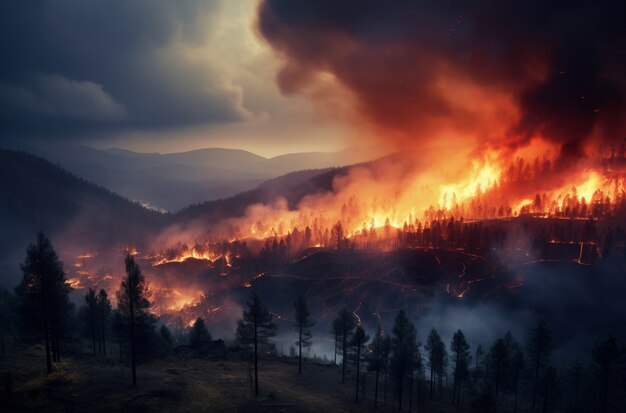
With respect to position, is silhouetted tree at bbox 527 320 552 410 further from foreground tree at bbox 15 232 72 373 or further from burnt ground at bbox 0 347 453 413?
foreground tree at bbox 15 232 72 373

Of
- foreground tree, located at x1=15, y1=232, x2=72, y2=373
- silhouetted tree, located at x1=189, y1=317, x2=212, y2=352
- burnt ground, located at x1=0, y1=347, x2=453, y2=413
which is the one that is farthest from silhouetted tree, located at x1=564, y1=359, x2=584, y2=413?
foreground tree, located at x1=15, y1=232, x2=72, y2=373

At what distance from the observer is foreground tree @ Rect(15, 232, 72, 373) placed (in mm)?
39750

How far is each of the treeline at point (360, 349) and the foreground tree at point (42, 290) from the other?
91 millimetres

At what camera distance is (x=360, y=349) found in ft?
196

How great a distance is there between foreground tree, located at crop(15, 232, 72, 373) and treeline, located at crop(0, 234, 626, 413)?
0.09 meters

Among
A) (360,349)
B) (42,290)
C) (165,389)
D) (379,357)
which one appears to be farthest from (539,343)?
(42,290)

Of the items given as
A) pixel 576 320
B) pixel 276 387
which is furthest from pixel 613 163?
pixel 276 387

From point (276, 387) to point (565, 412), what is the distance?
53370 mm

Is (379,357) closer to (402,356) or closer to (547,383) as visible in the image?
(402,356)

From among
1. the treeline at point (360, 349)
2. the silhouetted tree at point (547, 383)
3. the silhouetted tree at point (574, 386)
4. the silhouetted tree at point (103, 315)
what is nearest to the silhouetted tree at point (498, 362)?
the treeline at point (360, 349)

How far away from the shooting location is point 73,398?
35.1 metres

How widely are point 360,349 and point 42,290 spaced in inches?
1703

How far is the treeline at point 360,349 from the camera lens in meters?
41.4

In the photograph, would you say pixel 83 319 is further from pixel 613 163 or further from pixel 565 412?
pixel 613 163
